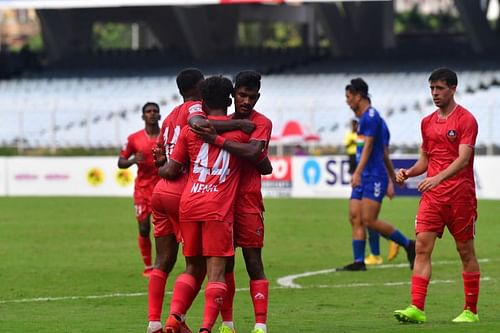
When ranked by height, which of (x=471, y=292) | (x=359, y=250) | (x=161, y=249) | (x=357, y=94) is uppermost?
(x=357, y=94)

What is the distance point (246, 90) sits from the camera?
9.93 m

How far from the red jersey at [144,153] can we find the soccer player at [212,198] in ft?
20.7

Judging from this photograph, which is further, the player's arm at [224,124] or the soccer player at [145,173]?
the soccer player at [145,173]

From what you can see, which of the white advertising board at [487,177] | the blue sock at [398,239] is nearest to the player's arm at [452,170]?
the blue sock at [398,239]

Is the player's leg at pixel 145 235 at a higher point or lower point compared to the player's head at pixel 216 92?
lower

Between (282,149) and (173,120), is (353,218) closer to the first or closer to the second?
(173,120)

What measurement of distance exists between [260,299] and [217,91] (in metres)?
1.67

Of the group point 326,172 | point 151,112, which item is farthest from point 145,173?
point 326,172

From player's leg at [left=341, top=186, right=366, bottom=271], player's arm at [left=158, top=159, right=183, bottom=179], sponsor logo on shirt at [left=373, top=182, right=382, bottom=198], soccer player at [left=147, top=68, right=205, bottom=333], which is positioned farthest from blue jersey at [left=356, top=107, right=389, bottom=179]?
player's arm at [left=158, top=159, right=183, bottom=179]

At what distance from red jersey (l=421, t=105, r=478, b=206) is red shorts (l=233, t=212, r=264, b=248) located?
1.79 m

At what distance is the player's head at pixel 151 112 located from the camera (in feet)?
52.3

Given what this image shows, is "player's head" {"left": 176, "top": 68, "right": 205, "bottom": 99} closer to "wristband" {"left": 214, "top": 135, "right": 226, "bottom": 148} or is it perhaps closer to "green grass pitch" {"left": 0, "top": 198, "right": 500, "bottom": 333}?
"wristband" {"left": 214, "top": 135, "right": 226, "bottom": 148}

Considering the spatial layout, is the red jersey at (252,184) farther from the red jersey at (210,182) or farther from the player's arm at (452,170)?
the player's arm at (452,170)

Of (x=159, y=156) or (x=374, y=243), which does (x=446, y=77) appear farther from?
(x=374, y=243)
